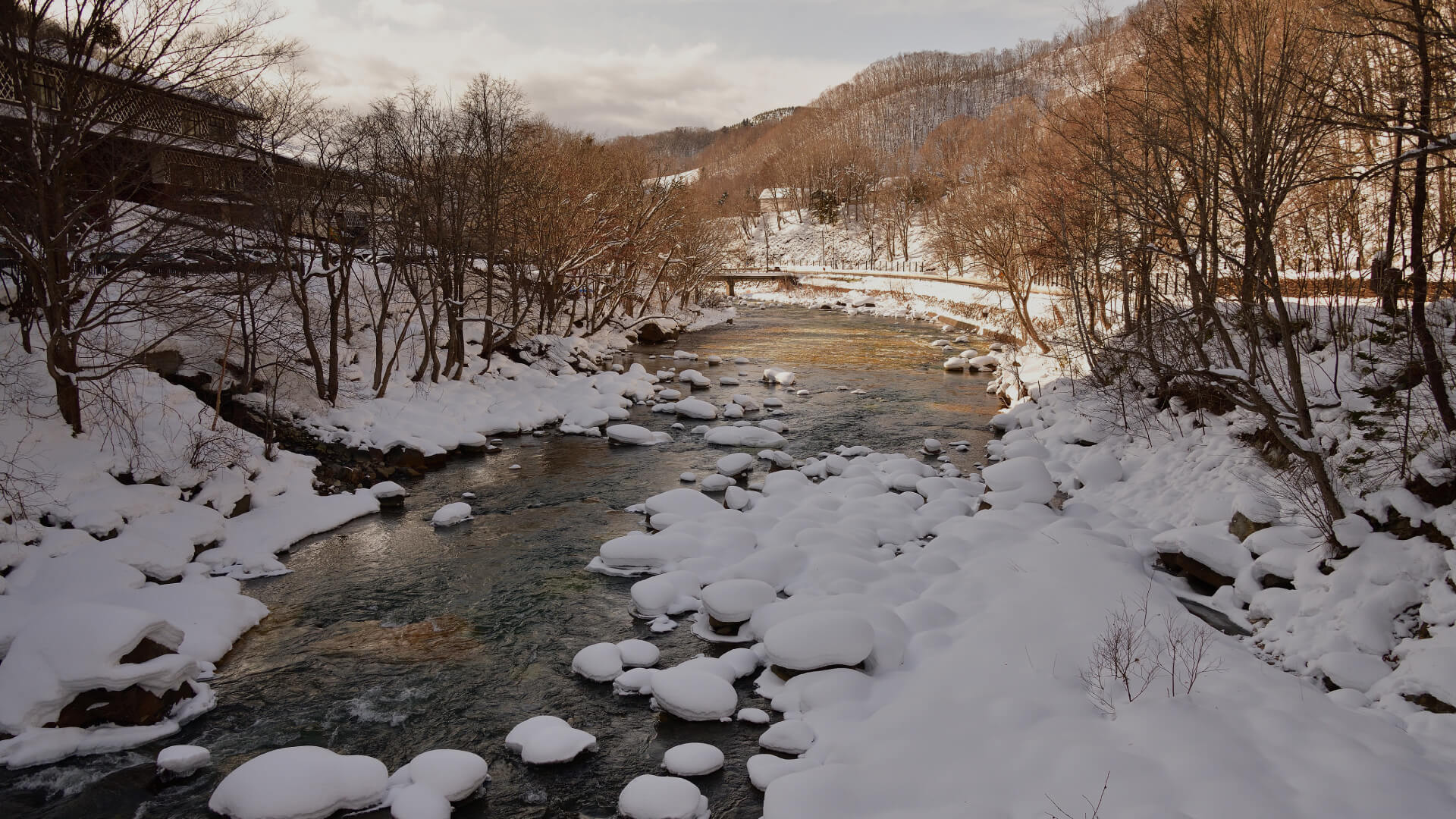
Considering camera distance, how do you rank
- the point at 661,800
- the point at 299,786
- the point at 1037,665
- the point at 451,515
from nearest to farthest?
the point at 299,786
the point at 661,800
the point at 1037,665
the point at 451,515

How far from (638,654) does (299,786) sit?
348 centimetres

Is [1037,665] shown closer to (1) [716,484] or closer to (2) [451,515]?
(1) [716,484]

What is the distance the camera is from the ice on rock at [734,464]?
15.5 metres

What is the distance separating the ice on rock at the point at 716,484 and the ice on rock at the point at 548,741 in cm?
770

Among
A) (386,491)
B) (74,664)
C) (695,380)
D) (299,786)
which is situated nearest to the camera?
(299,786)

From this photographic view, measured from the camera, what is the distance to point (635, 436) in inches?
726

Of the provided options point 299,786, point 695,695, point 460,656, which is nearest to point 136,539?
point 460,656

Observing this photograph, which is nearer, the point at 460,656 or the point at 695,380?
the point at 460,656

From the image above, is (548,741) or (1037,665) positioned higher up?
(1037,665)

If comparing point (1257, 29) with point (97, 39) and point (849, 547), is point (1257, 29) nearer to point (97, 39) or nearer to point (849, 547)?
point (849, 547)

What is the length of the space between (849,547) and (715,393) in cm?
1364

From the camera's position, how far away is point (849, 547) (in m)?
11.2

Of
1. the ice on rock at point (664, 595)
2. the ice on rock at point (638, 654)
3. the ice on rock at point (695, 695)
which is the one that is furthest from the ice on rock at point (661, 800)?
the ice on rock at point (664, 595)

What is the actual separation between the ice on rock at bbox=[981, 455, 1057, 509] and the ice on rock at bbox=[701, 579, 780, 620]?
487cm
